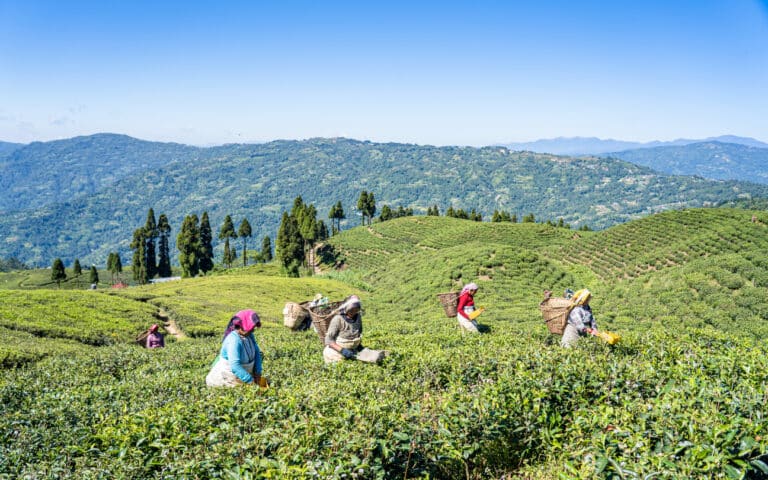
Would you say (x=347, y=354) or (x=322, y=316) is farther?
(x=322, y=316)

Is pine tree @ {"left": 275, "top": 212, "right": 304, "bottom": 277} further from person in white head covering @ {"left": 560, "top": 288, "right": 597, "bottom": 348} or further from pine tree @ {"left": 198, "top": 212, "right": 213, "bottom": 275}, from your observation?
person in white head covering @ {"left": 560, "top": 288, "right": 597, "bottom": 348}

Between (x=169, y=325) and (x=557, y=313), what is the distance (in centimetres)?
2378

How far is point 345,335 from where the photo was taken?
382 inches

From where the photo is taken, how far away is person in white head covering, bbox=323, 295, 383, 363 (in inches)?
374

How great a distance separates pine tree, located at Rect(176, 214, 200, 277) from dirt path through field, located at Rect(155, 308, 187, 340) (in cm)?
4695

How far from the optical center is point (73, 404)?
7414 millimetres

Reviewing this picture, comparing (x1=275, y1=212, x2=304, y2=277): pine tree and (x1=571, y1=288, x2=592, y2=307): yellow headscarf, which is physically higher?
(x1=571, y1=288, x2=592, y2=307): yellow headscarf

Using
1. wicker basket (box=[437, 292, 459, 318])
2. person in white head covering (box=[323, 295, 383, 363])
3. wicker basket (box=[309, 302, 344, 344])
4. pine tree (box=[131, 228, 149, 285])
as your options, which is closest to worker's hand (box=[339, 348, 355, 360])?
person in white head covering (box=[323, 295, 383, 363])

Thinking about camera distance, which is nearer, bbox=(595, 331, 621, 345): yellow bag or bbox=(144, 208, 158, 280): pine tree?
bbox=(595, 331, 621, 345): yellow bag

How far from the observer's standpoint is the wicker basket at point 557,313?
36.7ft

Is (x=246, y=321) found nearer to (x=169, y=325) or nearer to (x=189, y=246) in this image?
(x=169, y=325)

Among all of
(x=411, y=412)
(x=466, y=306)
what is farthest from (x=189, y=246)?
(x=411, y=412)

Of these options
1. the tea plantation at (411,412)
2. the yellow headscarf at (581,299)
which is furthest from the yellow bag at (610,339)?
the yellow headscarf at (581,299)

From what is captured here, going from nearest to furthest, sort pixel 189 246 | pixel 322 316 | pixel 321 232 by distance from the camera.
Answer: pixel 322 316
pixel 189 246
pixel 321 232
